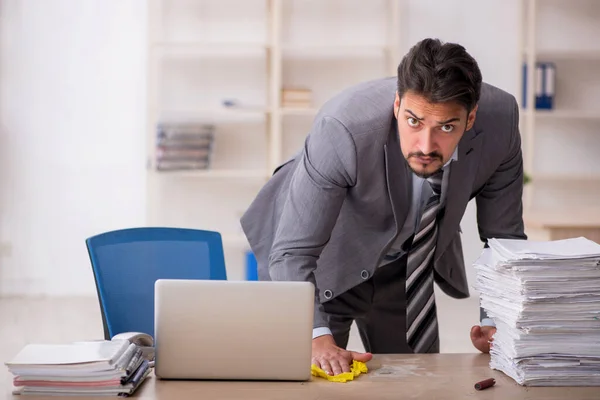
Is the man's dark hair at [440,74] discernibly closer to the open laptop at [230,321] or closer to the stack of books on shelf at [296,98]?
the open laptop at [230,321]

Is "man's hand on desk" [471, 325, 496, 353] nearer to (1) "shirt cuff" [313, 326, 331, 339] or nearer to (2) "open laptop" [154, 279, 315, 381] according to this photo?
(1) "shirt cuff" [313, 326, 331, 339]

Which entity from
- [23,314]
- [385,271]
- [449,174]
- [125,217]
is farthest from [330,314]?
[125,217]

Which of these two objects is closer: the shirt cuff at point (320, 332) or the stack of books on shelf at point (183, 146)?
the shirt cuff at point (320, 332)

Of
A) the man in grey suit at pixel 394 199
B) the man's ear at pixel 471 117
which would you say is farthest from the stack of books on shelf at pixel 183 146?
the man's ear at pixel 471 117

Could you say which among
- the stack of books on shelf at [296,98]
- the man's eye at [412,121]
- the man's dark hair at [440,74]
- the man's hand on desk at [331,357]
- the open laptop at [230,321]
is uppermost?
the stack of books on shelf at [296,98]

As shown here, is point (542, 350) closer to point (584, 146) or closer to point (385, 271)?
point (385, 271)

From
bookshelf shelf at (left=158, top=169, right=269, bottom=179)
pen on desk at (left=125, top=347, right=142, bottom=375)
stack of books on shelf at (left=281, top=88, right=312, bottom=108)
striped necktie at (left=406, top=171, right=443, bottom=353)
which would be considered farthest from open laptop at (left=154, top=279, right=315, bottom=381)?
stack of books on shelf at (left=281, top=88, right=312, bottom=108)

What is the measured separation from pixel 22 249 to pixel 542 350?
16.4 ft

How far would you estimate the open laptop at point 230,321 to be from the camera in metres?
1.64

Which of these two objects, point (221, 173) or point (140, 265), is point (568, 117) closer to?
point (221, 173)

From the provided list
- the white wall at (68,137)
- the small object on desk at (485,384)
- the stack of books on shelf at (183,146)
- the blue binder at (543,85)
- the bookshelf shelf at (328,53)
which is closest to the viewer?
the small object on desk at (485,384)

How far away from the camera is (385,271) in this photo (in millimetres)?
2443

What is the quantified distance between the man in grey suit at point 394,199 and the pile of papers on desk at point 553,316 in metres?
0.29

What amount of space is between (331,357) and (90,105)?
4.62m
